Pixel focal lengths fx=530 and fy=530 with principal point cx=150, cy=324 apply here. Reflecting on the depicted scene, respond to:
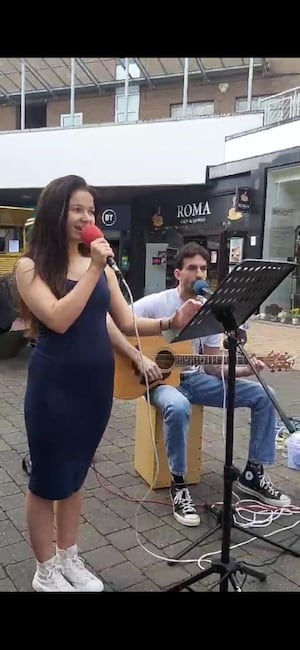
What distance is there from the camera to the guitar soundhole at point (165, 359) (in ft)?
10.0

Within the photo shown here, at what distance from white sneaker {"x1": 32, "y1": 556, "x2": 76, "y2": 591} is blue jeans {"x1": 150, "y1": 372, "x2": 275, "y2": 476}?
0.97 m

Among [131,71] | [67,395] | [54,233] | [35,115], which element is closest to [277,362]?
[67,395]

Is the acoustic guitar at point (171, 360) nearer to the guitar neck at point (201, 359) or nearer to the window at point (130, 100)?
the guitar neck at point (201, 359)

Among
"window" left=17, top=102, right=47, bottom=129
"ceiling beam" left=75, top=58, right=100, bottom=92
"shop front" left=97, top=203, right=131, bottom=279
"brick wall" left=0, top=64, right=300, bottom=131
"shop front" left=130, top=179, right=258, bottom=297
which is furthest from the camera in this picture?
"window" left=17, top=102, right=47, bottom=129

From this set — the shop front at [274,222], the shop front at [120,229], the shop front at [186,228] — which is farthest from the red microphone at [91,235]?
the shop front at [120,229]

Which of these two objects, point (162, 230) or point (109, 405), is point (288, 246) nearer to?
point (162, 230)

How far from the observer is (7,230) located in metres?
7.36

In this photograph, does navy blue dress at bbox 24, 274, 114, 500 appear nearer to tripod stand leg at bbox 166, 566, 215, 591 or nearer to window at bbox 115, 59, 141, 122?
tripod stand leg at bbox 166, 566, 215, 591

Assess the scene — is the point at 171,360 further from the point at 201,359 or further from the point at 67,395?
the point at 67,395

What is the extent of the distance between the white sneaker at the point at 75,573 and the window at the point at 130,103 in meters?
18.8

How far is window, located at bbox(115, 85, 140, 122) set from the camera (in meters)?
19.1

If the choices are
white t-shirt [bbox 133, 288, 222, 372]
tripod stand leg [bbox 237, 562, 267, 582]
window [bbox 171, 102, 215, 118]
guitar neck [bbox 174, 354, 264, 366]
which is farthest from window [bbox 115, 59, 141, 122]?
tripod stand leg [bbox 237, 562, 267, 582]

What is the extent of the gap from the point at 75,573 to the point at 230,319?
1.21 metres
